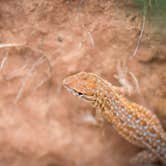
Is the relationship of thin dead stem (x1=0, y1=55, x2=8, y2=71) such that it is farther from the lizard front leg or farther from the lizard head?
the lizard front leg

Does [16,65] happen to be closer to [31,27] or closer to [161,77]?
[31,27]

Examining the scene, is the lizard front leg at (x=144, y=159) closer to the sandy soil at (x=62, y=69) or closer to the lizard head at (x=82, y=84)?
the sandy soil at (x=62, y=69)

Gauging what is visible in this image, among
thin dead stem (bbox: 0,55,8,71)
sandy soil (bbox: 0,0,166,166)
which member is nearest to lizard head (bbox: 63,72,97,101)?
sandy soil (bbox: 0,0,166,166)

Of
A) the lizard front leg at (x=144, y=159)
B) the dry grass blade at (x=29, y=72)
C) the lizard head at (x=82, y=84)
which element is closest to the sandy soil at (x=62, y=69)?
the dry grass blade at (x=29, y=72)

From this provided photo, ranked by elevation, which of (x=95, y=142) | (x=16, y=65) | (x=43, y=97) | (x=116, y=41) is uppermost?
(x=116, y=41)

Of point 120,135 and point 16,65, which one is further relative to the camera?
point 120,135

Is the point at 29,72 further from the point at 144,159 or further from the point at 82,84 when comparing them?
the point at 144,159

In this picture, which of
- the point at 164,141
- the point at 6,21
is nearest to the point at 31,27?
the point at 6,21
